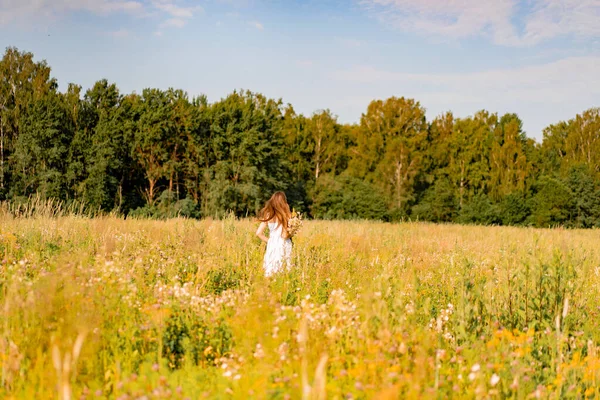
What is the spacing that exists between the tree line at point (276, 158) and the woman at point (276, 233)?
18.0m

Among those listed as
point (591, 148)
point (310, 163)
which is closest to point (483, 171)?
point (591, 148)

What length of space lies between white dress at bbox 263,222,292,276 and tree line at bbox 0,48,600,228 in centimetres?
1817

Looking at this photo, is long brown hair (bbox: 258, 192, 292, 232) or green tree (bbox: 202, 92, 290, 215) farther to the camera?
green tree (bbox: 202, 92, 290, 215)

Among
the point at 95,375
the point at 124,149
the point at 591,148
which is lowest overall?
the point at 95,375

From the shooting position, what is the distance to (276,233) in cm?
783

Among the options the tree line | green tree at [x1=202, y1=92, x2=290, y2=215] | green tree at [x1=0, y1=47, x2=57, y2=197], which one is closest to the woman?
the tree line

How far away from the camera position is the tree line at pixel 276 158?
28938 millimetres

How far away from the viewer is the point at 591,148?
138 feet

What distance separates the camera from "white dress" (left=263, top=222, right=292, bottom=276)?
7.32 m

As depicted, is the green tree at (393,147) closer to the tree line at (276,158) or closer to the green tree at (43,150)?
the tree line at (276,158)

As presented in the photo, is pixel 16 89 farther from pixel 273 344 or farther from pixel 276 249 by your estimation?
pixel 273 344

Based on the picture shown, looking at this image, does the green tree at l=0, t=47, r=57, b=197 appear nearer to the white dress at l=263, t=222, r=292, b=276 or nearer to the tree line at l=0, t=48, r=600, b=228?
the tree line at l=0, t=48, r=600, b=228

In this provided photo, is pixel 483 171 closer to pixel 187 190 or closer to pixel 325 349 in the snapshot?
pixel 187 190

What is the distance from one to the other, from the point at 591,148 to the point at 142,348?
152ft
